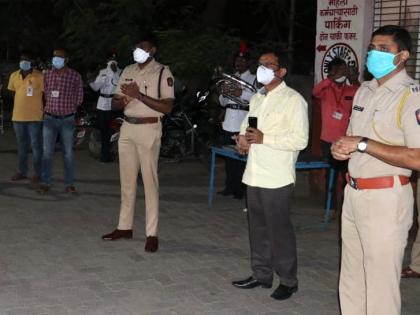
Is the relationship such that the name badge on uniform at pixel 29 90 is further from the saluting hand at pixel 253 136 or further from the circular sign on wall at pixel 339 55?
the saluting hand at pixel 253 136

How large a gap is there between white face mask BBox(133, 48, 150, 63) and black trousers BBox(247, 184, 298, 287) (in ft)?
6.40

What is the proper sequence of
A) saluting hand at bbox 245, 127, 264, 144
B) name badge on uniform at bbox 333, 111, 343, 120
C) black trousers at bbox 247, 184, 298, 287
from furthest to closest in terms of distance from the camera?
name badge on uniform at bbox 333, 111, 343, 120 < black trousers at bbox 247, 184, 298, 287 < saluting hand at bbox 245, 127, 264, 144

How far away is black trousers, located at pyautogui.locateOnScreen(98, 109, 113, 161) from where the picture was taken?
12562 mm

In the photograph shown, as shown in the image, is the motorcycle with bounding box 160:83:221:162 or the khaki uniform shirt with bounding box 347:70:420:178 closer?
the khaki uniform shirt with bounding box 347:70:420:178

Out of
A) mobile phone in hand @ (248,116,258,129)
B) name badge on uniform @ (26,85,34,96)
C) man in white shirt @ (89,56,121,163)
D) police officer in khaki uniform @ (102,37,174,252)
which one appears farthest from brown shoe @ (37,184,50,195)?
mobile phone in hand @ (248,116,258,129)

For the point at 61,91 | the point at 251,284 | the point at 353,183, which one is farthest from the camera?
the point at 61,91

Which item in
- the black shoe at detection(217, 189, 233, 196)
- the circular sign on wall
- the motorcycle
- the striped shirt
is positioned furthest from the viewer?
the motorcycle

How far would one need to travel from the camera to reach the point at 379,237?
12.8 feet

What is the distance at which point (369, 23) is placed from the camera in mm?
8406

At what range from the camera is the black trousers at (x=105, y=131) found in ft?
41.2

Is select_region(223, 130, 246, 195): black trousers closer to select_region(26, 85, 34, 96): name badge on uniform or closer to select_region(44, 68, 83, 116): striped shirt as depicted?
select_region(44, 68, 83, 116): striped shirt

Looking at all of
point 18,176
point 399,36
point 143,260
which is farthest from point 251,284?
point 18,176

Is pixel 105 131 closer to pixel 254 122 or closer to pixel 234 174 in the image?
pixel 234 174

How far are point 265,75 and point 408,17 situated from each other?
3.32 m
